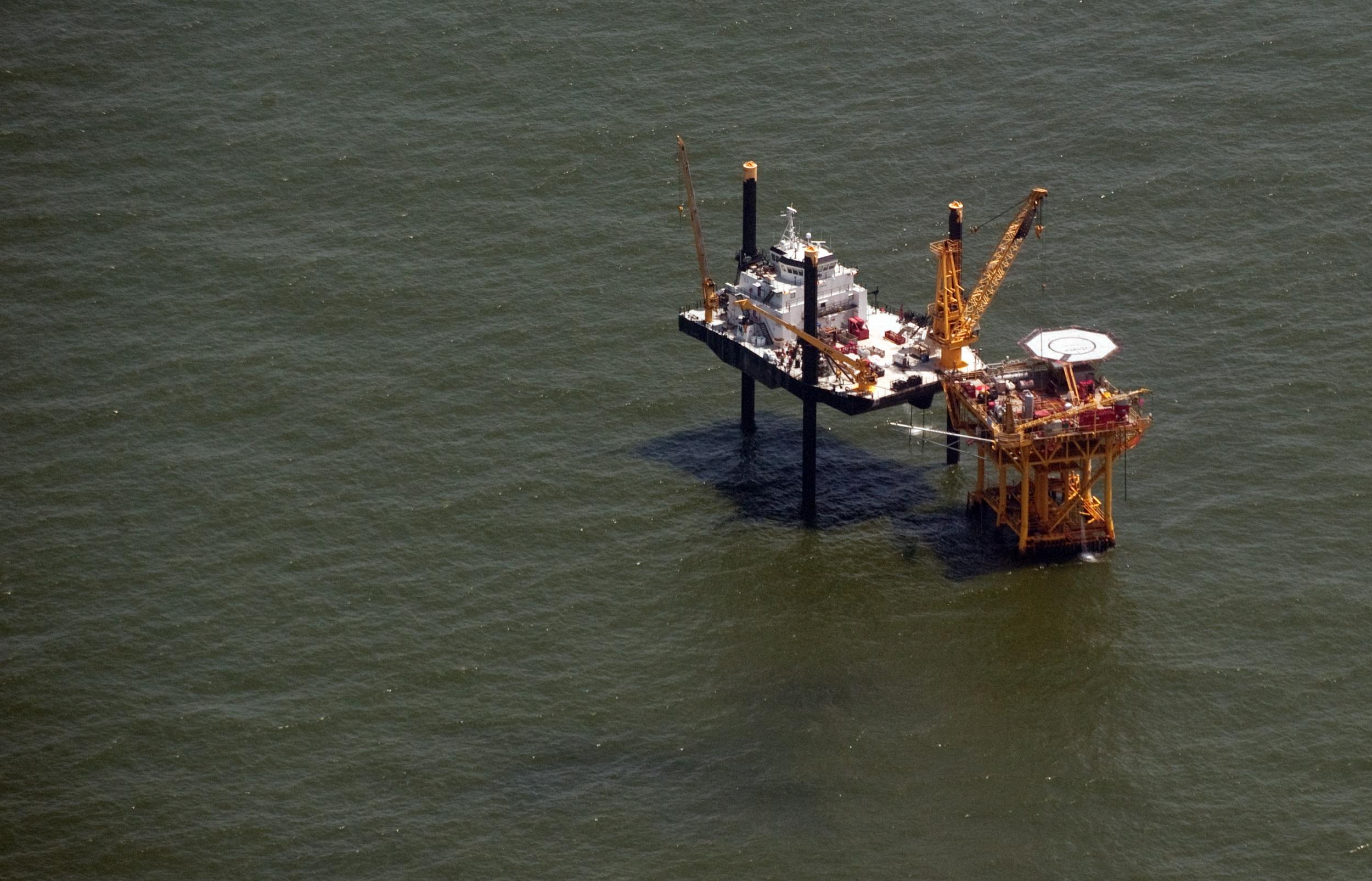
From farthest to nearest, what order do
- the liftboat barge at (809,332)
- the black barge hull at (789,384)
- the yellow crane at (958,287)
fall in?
1. the yellow crane at (958,287)
2. the liftboat barge at (809,332)
3. the black barge hull at (789,384)

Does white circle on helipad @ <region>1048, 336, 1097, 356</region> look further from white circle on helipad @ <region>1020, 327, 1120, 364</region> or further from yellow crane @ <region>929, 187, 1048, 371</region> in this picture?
yellow crane @ <region>929, 187, 1048, 371</region>

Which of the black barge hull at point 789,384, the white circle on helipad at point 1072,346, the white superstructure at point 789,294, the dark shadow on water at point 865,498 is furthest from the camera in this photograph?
the white superstructure at point 789,294

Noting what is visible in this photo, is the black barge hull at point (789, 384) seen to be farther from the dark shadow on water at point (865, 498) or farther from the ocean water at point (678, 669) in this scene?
the ocean water at point (678, 669)

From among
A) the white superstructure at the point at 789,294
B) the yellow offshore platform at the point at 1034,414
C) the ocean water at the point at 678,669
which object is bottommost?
the ocean water at the point at 678,669

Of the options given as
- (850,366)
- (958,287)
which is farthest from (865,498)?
(958,287)

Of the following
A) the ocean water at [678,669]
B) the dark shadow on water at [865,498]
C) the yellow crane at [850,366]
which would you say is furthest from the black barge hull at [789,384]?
the ocean water at [678,669]

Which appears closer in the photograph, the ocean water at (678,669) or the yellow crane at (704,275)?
the ocean water at (678,669)

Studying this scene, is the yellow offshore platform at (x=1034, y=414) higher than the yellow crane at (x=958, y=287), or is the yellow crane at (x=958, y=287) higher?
the yellow crane at (x=958, y=287)
